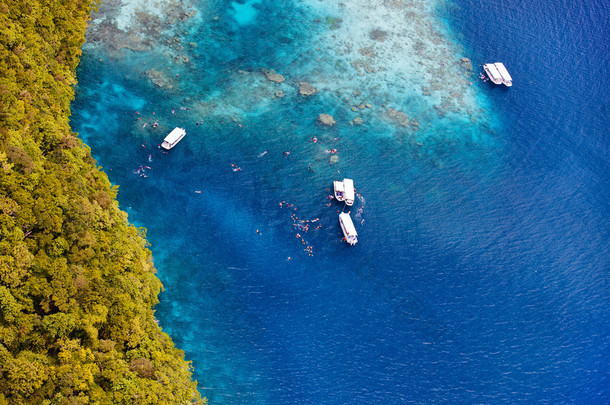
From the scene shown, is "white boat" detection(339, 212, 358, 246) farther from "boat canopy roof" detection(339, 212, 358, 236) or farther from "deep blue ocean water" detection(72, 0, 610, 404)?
"deep blue ocean water" detection(72, 0, 610, 404)

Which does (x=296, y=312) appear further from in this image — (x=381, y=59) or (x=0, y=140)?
(x=381, y=59)

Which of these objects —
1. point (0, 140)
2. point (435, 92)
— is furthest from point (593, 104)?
point (0, 140)

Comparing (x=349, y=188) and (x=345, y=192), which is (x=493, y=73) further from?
(x=345, y=192)

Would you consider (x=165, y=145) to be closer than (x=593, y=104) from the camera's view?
Yes

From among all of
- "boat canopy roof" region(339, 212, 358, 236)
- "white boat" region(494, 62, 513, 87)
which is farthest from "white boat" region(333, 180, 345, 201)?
"white boat" region(494, 62, 513, 87)

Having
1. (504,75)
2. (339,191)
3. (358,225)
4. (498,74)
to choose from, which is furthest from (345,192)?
(504,75)

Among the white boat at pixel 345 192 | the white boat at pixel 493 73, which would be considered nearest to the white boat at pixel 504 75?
the white boat at pixel 493 73
